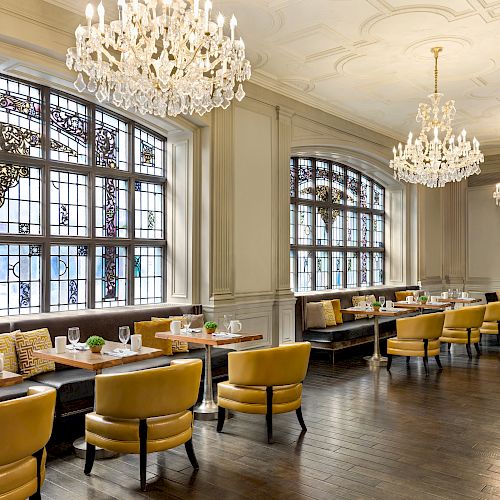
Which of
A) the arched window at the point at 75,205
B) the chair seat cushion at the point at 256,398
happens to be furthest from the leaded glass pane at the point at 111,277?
the chair seat cushion at the point at 256,398

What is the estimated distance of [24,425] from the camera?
2822 millimetres

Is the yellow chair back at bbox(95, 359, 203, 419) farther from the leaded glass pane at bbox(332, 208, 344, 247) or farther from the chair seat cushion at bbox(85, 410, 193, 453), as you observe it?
the leaded glass pane at bbox(332, 208, 344, 247)

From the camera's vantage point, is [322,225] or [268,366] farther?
[322,225]

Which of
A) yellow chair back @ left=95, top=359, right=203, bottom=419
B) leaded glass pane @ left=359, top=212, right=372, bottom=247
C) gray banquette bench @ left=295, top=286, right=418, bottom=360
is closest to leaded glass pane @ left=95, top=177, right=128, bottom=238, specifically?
gray banquette bench @ left=295, top=286, right=418, bottom=360

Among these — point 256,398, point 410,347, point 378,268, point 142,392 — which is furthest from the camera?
point 378,268

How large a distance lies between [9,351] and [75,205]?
2020 millimetres

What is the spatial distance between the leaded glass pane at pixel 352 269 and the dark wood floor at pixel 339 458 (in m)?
4.77

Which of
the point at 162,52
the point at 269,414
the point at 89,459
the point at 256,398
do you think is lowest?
the point at 89,459

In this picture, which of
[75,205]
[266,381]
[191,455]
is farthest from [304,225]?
[191,455]

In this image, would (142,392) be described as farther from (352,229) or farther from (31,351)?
(352,229)

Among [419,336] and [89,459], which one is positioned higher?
[419,336]

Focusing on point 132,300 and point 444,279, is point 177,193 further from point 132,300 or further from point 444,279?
point 444,279

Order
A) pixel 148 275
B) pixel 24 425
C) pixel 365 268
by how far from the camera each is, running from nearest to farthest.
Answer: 1. pixel 24 425
2. pixel 148 275
3. pixel 365 268

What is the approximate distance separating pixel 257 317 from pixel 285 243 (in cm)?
123
